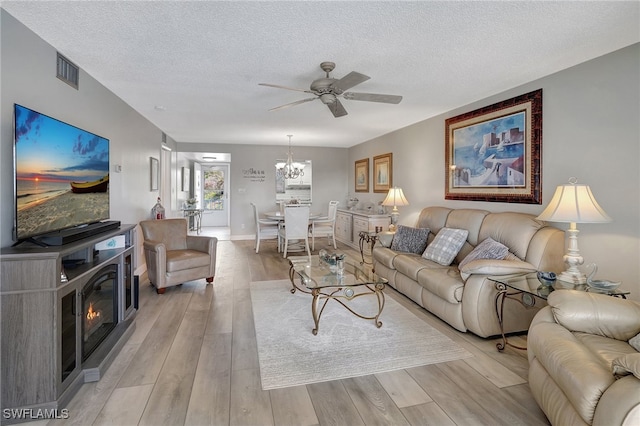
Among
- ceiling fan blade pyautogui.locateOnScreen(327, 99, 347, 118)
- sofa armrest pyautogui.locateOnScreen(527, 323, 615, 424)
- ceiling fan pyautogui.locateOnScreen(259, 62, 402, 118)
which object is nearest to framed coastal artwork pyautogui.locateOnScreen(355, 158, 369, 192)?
ceiling fan blade pyautogui.locateOnScreen(327, 99, 347, 118)

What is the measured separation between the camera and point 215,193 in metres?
10.7

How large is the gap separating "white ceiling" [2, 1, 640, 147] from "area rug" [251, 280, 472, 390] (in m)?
2.39

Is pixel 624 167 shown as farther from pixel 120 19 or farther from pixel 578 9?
pixel 120 19

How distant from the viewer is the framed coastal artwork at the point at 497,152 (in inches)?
128

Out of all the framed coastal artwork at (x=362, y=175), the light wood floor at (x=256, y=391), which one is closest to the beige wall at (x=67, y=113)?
the light wood floor at (x=256, y=391)

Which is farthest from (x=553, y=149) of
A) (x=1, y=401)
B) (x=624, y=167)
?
(x=1, y=401)

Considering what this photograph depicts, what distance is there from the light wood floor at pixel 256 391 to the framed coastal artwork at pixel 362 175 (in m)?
4.82

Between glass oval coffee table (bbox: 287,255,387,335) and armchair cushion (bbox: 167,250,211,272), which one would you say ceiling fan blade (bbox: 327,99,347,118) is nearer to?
glass oval coffee table (bbox: 287,255,387,335)

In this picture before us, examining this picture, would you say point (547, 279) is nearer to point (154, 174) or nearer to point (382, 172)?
point (382, 172)

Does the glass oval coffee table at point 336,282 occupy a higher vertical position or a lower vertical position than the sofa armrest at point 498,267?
lower

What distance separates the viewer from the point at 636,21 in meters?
2.11

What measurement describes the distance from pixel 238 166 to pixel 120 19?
5838mm

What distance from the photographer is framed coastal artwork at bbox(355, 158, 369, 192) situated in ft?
24.1

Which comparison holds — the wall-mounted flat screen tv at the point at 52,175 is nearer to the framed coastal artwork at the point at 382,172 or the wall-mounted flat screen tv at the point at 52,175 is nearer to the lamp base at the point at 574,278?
the lamp base at the point at 574,278
